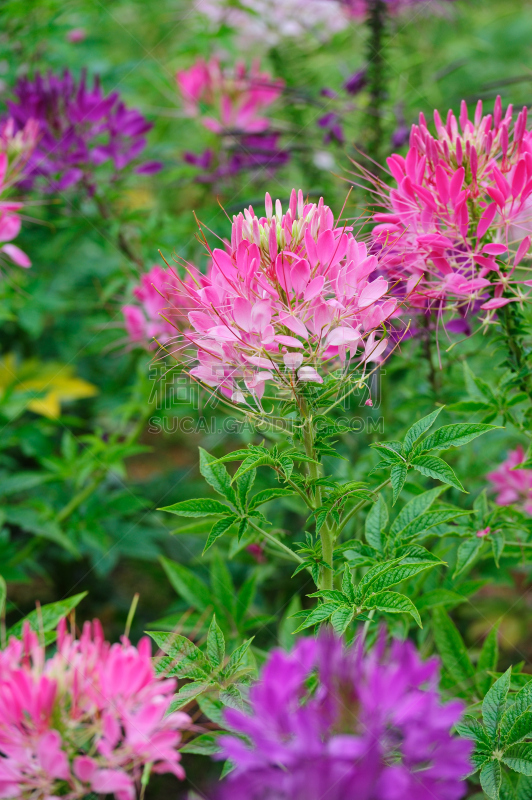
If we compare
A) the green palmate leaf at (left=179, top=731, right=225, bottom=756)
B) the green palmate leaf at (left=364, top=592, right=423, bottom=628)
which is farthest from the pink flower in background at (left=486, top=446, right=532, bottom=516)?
the green palmate leaf at (left=179, top=731, right=225, bottom=756)

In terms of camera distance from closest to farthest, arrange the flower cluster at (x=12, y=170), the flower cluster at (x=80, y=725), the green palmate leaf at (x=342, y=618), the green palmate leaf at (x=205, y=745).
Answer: the flower cluster at (x=80, y=725) → the green palmate leaf at (x=342, y=618) → the green palmate leaf at (x=205, y=745) → the flower cluster at (x=12, y=170)

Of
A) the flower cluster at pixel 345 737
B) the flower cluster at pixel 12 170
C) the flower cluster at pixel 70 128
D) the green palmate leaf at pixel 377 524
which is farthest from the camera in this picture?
the flower cluster at pixel 70 128

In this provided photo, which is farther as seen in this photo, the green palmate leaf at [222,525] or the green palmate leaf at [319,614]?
the green palmate leaf at [222,525]

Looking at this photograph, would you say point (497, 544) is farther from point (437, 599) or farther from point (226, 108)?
point (226, 108)

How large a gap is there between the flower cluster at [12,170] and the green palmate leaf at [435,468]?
2.93 feet

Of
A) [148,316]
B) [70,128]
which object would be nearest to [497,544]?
[148,316]

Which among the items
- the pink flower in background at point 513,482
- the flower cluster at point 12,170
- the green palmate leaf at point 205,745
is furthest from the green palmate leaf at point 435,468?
the flower cluster at point 12,170

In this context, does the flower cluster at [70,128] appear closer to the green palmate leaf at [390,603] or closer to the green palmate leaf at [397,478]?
the green palmate leaf at [397,478]

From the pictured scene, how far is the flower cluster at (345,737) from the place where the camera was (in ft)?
1.57

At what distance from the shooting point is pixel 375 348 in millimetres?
888

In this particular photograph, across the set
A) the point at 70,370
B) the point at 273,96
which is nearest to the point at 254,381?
the point at 70,370

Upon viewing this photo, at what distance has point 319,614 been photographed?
0.78 m

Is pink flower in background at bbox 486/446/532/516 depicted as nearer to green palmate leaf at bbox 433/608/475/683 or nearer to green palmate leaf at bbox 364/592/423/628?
green palmate leaf at bbox 433/608/475/683

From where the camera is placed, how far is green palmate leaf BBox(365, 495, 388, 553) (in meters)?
0.99
